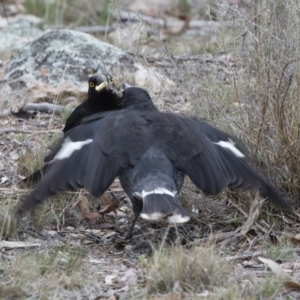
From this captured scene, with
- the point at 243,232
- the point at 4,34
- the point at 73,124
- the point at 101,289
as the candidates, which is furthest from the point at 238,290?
the point at 4,34

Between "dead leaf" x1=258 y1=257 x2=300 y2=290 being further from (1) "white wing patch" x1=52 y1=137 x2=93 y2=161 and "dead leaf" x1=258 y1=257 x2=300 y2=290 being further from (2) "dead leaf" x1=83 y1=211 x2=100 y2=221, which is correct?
(2) "dead leaf" x1=83 y1=211 x2=100 y2=221

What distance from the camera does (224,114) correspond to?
254 inches

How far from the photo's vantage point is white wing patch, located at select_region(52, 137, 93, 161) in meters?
5.70

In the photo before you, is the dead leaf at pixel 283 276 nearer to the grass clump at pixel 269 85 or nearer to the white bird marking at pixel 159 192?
the white bird marking at pixel 159 192

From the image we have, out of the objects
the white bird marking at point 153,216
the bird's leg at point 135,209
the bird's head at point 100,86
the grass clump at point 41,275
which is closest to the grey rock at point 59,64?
the bird's head at point 100,86

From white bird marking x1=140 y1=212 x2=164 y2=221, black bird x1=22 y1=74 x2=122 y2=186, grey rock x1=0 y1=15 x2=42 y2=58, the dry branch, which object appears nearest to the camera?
white bird marking x1=140 y1=212 x2=164 y2=221

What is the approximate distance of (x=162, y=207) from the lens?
523 centimetres

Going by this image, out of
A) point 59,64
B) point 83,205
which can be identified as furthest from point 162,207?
point 59,64

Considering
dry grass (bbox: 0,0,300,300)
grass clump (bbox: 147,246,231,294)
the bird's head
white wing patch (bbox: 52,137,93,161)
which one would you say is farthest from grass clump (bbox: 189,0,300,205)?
grass clump (bbox: 147,246,231,294)

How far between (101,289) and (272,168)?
6.03 feet

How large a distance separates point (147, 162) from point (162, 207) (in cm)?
46

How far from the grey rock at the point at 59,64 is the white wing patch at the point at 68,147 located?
2952mm

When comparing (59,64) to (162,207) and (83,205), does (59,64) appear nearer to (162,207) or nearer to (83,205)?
(83,205)

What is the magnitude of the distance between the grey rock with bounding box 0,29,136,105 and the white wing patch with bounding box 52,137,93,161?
9.68ft
